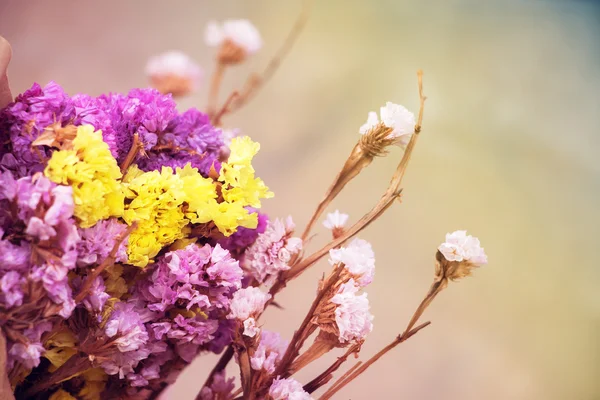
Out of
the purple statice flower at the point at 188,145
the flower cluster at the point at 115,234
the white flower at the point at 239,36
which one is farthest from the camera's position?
the white flower at the point at 239,36

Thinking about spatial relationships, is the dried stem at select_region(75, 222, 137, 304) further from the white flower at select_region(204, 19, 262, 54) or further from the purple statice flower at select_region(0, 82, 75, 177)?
the white flower at select_region(204, 19, 262, 54)

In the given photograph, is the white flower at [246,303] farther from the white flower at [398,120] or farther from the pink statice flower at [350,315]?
the white flower at [398,120]

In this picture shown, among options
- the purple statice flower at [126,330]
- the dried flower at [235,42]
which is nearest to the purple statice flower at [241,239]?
the purple statice flower at [126,330]

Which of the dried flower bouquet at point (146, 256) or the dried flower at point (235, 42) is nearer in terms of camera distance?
the dried flower bouquet at point (146, 256)

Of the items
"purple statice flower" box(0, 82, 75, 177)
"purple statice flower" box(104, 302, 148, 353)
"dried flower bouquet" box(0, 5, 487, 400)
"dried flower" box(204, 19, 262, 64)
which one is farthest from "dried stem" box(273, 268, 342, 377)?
"dried flower" box(204, 19, 262, 64)

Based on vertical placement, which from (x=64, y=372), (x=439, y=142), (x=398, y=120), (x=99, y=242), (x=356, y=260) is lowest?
(x=64, y=372)

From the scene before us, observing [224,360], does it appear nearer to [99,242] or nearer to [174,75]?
[99,242]

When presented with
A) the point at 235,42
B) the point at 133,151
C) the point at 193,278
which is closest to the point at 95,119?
the point at 133,151
